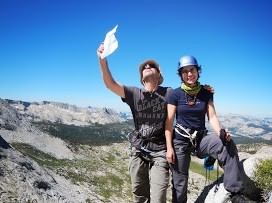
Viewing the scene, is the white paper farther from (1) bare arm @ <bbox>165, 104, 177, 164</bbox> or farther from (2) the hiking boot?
(2) the hiking boot

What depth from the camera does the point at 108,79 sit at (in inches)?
369

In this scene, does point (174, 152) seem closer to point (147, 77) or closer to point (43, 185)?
point (147, 77)

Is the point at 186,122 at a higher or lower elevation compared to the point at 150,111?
lower

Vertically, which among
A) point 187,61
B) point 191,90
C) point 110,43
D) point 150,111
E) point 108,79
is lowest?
point 150,111

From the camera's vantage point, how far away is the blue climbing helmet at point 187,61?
31.1ft

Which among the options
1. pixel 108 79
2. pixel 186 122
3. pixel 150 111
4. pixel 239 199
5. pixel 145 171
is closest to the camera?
pixel 239 199

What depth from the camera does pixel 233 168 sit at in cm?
827

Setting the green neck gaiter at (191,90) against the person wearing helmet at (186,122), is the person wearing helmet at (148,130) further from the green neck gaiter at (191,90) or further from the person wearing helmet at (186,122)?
the green neck gaiter at (191,90)

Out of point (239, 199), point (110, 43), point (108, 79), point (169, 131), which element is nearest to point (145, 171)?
point (169, 131)

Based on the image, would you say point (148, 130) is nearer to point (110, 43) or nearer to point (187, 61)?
point (187, 61)

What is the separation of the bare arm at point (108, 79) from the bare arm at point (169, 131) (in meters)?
1.73

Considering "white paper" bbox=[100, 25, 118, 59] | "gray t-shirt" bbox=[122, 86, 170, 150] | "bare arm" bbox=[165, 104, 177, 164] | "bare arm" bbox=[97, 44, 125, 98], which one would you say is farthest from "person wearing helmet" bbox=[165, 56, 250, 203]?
"white paper" bbox=[100, 25, 118, 59]

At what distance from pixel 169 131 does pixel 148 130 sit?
76 cm

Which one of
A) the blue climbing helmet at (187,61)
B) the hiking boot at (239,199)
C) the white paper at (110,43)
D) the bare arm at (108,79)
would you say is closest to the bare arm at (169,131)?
the blue climbing helmet at (187,61)
